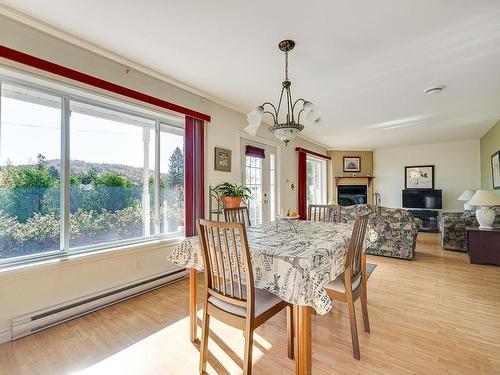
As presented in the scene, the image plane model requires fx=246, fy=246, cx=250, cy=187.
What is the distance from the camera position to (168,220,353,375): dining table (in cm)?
129

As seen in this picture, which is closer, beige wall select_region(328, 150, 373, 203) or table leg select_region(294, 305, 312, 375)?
table leg select_region(294, 305, 312, 375)

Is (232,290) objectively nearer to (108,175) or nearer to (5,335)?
(5,335)

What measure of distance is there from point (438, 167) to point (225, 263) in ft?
25.5

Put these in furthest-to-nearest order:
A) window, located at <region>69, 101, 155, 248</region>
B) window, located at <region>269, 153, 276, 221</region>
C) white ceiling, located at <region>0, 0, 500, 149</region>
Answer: window, located at <region>269, 153, 276, 221</region>, window, located at <region>69, 101, 155, 248</region>, white ceiling, located at <region>0, 0, 500, 149</region>

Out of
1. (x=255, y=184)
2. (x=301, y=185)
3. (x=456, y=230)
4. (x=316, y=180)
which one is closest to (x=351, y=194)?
(x=316, y=180)

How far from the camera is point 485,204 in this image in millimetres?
3600

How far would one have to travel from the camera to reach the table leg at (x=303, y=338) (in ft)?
4.42

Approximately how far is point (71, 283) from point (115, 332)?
2.11 ft

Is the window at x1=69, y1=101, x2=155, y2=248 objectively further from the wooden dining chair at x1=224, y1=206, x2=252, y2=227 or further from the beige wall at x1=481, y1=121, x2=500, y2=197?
the beige wall at x1=481, y1=121, x2=500, y2=197

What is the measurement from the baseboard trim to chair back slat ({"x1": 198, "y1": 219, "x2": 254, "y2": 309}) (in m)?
1.67

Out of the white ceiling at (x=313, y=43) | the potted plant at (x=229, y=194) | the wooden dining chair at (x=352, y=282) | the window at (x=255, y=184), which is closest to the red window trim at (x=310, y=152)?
the window at (x=255, y=184)

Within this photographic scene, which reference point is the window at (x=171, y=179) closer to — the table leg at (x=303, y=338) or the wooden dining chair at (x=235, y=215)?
the wooden dining chair at (x=235, y=215)

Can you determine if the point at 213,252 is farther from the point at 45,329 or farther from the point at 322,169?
the point at 322,169


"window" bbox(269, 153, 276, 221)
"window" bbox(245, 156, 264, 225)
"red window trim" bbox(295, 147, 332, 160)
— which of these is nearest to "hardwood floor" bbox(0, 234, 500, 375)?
"window" bbox(245, 156, 264, 225)
